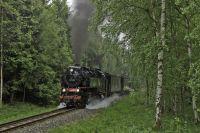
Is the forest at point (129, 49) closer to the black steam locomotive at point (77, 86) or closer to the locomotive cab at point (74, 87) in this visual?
the black steam locomotive at point (77, 86)

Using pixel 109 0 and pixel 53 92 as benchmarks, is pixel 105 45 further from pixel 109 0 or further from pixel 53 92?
pixel 53 92

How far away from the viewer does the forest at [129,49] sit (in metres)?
17.7

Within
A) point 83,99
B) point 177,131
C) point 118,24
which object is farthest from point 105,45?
point 177,131

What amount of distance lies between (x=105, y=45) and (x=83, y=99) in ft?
25.0

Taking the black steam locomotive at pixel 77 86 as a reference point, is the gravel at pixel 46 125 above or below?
below

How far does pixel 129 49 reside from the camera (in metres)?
25.2

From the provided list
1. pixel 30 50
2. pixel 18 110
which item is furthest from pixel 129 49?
pixel 30 50

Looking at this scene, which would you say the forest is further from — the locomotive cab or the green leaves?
the locomotive cab

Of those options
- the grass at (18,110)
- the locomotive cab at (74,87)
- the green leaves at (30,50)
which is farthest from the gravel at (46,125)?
the green leaves at (30,50)

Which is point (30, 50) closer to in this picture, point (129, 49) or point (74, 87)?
point (74, 87)

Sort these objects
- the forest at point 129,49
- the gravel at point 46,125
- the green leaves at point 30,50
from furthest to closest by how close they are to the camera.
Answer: the green leaves at point 30,50 < the forest at point 129,49 < the gravel at point 46,125

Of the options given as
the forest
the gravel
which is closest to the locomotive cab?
the forest

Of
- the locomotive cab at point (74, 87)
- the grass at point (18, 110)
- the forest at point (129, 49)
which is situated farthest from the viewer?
the locomotive cab at point (74, 87)

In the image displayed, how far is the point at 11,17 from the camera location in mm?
31781
